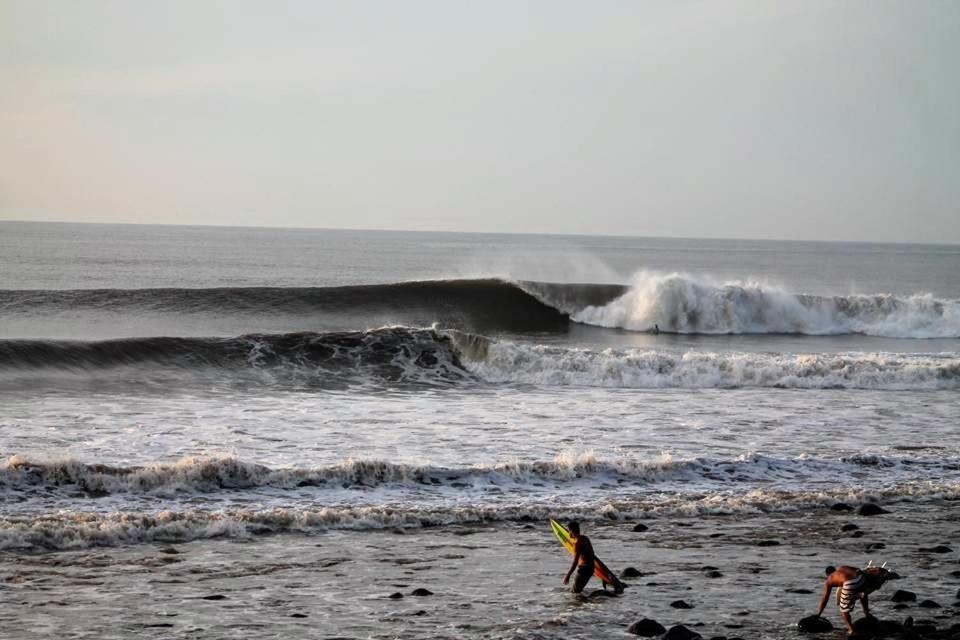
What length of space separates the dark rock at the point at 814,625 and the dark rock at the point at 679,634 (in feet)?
3.31

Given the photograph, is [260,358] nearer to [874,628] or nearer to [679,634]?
[679,634]

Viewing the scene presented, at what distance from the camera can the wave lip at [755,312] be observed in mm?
37094

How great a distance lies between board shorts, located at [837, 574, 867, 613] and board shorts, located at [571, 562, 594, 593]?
2.16 meters

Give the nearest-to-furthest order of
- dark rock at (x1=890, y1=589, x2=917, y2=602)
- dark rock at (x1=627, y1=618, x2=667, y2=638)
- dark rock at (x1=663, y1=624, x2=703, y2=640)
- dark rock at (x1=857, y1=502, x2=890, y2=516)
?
dark rock at (x1=663, y1=624, x2=703, y2=640) → dark rock at (x1=627, y1=618, x2=667, y2=638) → dark rock at (x1=890, y1=589, x2=917, y2=602) → dark rock at (x1=857, y1=502, x2=890, y2=516)

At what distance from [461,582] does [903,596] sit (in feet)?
12.9

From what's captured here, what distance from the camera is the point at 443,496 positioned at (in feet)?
44.0

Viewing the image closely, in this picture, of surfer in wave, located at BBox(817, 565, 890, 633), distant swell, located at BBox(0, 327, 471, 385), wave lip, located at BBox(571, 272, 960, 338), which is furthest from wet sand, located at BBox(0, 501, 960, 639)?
wave lip, located at BBox(571, 272, 960, 338)

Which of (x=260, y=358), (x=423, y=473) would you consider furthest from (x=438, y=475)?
(x=260, y=358)

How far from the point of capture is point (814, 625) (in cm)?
852

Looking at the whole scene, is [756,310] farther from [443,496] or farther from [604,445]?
[443,496]

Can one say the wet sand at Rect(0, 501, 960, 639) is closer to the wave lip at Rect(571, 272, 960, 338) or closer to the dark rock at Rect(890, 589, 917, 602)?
the dark rock at Rect(890, 589, 917, 602)

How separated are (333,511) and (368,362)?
44.5 ft

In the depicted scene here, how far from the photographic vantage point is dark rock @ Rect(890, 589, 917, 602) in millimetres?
9281

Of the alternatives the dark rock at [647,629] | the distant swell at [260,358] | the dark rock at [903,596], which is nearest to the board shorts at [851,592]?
the dark rock at [903,596]
